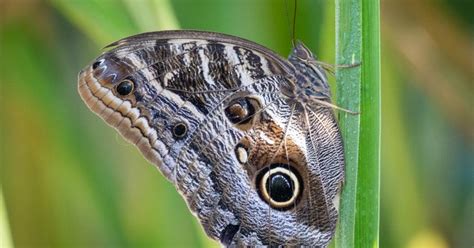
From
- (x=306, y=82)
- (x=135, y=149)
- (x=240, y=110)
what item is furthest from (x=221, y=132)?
(x=135, y=149)

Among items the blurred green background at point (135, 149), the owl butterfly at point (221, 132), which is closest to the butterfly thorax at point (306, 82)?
the owl butterfly at point (221, 132)

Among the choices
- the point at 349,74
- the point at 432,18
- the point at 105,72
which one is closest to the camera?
the point at 349,74

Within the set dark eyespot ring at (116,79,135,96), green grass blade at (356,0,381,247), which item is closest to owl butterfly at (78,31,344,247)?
dark eyespot ring at (116,79,135,96)

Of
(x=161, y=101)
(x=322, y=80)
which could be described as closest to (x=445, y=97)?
(x=322, y=80)

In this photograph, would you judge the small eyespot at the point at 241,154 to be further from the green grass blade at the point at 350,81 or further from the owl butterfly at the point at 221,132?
the green grass blade at the point at 350,81

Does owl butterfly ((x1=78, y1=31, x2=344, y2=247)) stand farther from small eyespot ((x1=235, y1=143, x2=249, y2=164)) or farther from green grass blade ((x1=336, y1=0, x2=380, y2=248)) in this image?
green grass blade ((x1=336, y1=0, x2=380, y2=248))

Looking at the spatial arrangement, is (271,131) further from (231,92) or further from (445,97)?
(445,97)

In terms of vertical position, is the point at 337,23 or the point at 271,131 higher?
the point at 337,23

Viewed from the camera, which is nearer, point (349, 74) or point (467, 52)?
point (349, 74)
